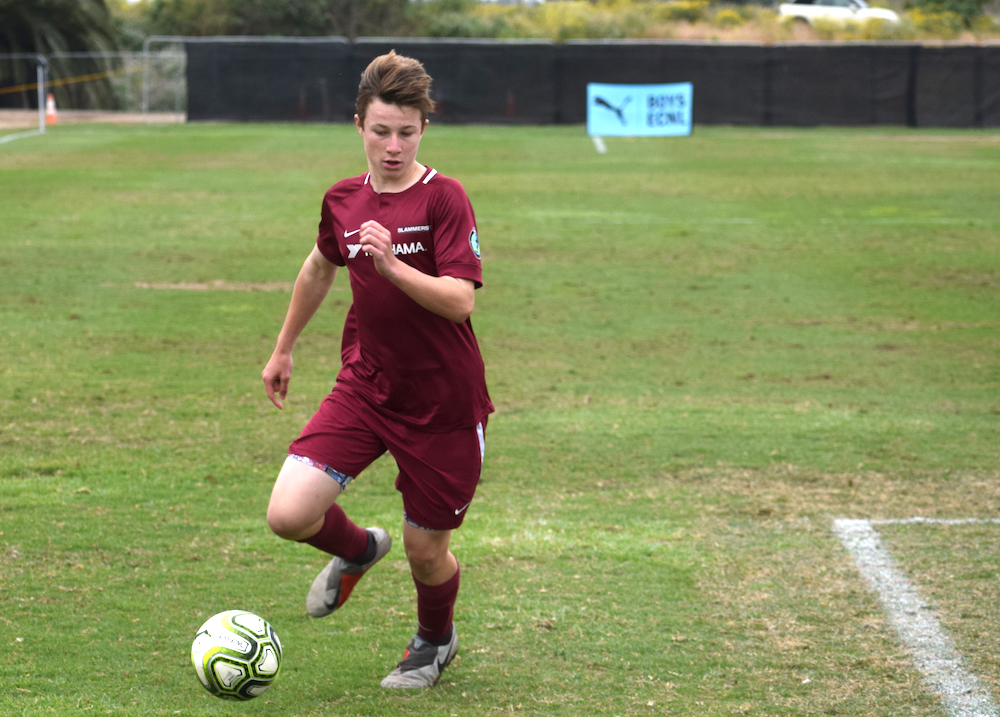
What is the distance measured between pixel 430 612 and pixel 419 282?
126cm

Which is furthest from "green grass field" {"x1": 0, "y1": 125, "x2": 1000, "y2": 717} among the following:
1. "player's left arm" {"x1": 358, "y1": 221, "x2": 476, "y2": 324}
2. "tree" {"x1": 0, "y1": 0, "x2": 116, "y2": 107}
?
"tree" {"x1": 0, "y1": 0, "x2": 116, "y2": 107}

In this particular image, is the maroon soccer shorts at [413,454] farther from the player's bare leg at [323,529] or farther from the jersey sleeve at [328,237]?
the jersey sleeve at [328,237]

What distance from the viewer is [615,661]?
13.6 ft

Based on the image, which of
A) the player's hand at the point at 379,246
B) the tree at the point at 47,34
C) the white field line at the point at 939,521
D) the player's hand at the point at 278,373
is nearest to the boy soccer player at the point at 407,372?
the player's hand at the point at 379,246

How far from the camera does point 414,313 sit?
12.2 feet

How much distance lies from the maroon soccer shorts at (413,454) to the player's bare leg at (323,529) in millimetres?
75

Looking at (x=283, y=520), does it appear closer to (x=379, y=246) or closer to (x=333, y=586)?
(x=333, y=586)

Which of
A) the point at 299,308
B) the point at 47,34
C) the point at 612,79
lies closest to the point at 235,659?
the point at 299,308

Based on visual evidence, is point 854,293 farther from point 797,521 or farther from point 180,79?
point 180,79

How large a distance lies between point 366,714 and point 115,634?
1.11 meters

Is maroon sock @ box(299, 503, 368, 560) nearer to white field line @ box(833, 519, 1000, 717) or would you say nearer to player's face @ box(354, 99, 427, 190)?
player's face @ box(354, 99, 427, 190)

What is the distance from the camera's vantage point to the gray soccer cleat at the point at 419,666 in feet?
13.0

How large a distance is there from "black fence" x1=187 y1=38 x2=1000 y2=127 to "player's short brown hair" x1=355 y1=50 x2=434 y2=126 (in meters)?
29.4

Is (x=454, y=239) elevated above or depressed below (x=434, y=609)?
above
